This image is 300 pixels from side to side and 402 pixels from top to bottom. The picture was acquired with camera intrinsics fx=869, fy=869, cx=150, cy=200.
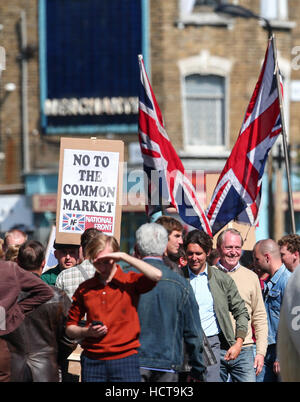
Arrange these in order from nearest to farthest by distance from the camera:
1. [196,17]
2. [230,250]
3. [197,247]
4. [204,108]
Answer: [197,247] < [230,250] < [196,17] < [204,108]

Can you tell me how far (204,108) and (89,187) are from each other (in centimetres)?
1391

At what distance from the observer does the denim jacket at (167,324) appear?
6.06m

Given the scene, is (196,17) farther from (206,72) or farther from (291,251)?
(291,251)

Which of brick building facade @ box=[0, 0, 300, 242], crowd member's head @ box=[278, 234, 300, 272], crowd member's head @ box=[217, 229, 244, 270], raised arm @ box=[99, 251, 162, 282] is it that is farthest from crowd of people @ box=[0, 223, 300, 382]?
brick building facade @ box=[0, 0, 300, 242]

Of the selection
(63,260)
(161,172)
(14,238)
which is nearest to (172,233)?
(63,260)

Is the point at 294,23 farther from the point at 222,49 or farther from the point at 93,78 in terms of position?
the point at 93,78

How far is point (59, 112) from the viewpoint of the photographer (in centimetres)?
2305

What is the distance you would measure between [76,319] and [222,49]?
17.5 metres

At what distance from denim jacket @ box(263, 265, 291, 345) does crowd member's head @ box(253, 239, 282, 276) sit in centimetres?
7

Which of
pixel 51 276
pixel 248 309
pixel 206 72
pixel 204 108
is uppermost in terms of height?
pixel 206 72

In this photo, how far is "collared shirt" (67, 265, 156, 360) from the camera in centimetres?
586

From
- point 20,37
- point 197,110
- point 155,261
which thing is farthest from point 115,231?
point 20,37

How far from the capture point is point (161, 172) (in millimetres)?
9383

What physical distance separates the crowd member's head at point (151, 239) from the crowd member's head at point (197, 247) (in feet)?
4.18
